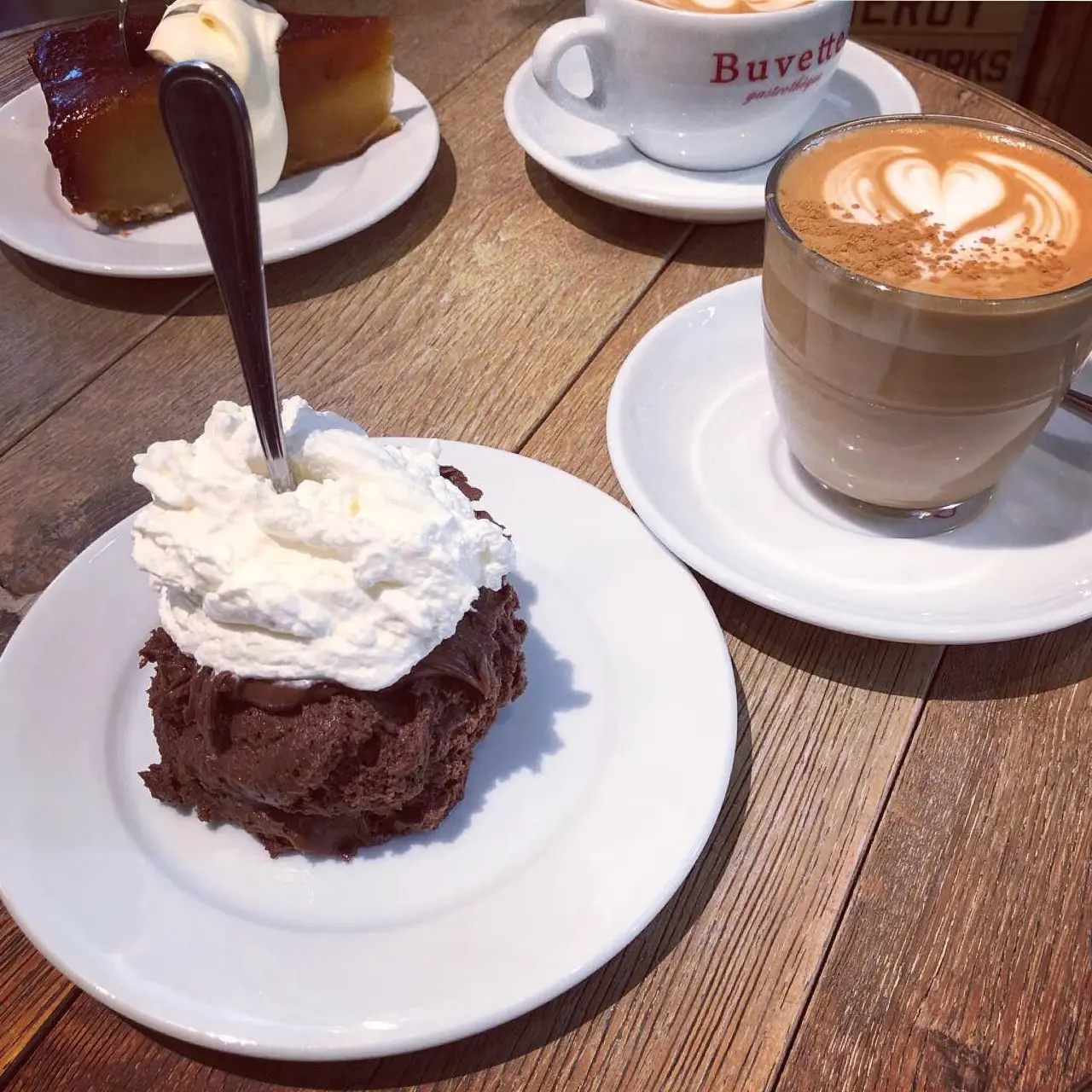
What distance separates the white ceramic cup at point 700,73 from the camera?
1.29 meters

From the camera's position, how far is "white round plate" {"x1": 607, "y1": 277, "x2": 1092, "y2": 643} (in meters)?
0.91

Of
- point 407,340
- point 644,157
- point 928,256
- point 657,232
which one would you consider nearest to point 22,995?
point 407,340

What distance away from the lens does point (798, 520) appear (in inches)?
41.5

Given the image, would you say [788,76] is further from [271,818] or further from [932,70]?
[271,818]

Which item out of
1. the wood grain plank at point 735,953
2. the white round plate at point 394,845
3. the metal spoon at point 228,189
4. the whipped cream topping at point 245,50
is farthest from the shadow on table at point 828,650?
the whipped cream topping at point 245,50

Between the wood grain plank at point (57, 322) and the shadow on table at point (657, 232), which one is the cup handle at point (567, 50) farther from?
the wood grain plank at point (57, 322)

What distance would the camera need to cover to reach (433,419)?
1.21 meters

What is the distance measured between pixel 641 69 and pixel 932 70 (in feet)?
2.22

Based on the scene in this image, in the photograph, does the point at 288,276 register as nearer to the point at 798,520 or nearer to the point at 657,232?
the point at 657,232

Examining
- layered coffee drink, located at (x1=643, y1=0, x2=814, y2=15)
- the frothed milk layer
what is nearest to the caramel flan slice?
layered coffee drink, located at (x1=643, y1=0, x2=814, y2=15)

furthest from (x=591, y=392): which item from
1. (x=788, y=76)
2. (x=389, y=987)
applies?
(x=389, y=987)

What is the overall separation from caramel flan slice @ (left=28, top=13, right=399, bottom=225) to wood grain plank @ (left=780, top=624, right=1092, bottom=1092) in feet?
4.06

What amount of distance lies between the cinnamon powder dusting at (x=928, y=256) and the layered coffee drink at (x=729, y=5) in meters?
0.57

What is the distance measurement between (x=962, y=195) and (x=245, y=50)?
1.04 metres
